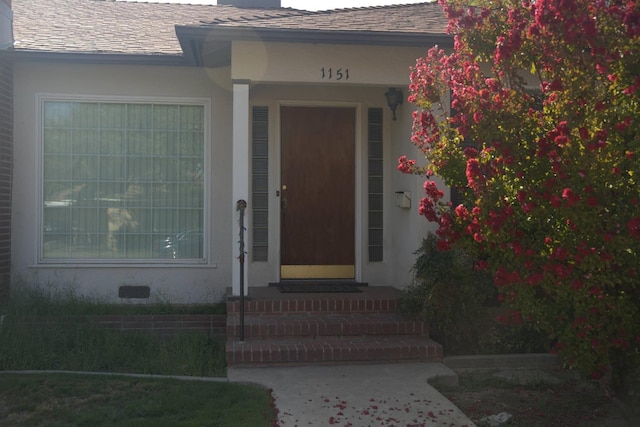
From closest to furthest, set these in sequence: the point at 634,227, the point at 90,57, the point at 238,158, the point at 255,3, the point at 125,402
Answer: the point at 634,227 < the point at 125,402 < the point at 238,158 < the point at 90,57 < the point at 255,3

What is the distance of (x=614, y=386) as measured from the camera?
4.79 meters

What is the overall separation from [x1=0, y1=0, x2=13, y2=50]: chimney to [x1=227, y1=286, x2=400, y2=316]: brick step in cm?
398

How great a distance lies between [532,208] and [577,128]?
0.58 meters

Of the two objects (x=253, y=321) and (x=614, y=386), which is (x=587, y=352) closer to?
(x=614, y=386)

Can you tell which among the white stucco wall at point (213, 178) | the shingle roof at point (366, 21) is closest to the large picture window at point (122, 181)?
the white stucco wall at point (213, 178)

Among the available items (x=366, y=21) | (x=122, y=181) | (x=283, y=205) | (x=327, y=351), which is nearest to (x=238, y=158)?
(x=283, y=205)

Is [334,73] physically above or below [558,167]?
above

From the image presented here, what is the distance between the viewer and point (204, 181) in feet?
27.8

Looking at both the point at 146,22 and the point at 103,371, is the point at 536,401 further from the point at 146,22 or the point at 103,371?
the point at 146,22

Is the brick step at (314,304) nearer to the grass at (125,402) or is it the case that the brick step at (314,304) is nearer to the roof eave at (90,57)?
the grass at (125,402)

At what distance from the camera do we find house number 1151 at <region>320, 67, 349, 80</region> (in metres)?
7.53

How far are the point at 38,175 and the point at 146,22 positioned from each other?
9.61 ft

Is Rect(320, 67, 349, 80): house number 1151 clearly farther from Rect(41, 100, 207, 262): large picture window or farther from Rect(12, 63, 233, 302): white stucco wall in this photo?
Rect(41, 100, 207, 262): large picture window

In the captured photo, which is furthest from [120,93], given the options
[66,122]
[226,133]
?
[226,133]
